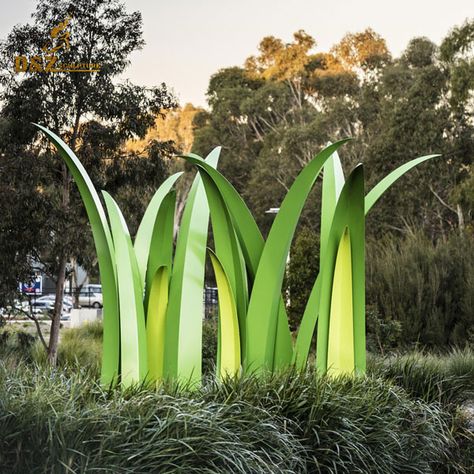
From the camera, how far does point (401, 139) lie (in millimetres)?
29391

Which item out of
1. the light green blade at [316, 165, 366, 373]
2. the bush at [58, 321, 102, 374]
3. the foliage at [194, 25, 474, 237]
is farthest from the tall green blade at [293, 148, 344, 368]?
the foliage at [194, 25, 474, 237]

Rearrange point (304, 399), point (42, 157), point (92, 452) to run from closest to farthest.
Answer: point (92, 452), point (304, 399), point (42, 157)

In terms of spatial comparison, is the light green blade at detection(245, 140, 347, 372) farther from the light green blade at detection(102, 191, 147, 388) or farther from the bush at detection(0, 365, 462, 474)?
the light green blade at detection(102, 191, 147, 388)

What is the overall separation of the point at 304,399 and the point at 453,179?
25.4 meters

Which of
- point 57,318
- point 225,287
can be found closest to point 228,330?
point 225,287

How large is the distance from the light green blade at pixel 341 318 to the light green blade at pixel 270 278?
1.52 feet

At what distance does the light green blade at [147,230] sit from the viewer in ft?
22.9

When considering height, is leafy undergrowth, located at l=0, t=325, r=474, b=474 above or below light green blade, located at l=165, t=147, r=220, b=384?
below

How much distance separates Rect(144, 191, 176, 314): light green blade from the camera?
6.81 meters

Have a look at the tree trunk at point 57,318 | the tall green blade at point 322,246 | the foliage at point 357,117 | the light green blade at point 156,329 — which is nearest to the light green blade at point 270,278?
the tall green blade at point 322,246

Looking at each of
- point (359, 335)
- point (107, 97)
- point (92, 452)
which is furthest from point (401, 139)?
point (92, 452)

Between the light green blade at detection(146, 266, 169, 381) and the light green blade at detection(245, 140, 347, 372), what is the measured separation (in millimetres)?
680

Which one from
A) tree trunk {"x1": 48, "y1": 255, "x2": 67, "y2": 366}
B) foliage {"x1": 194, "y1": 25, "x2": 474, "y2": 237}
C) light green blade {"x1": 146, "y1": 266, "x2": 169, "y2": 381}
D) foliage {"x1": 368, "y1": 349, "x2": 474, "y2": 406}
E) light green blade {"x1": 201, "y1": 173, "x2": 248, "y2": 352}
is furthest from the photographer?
foliage {"x1": 194, "y1": 25, "x2": 474, "y2": 237}

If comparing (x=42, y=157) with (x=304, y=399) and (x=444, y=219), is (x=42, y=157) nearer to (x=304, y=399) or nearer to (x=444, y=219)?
(x=304, y=399)
